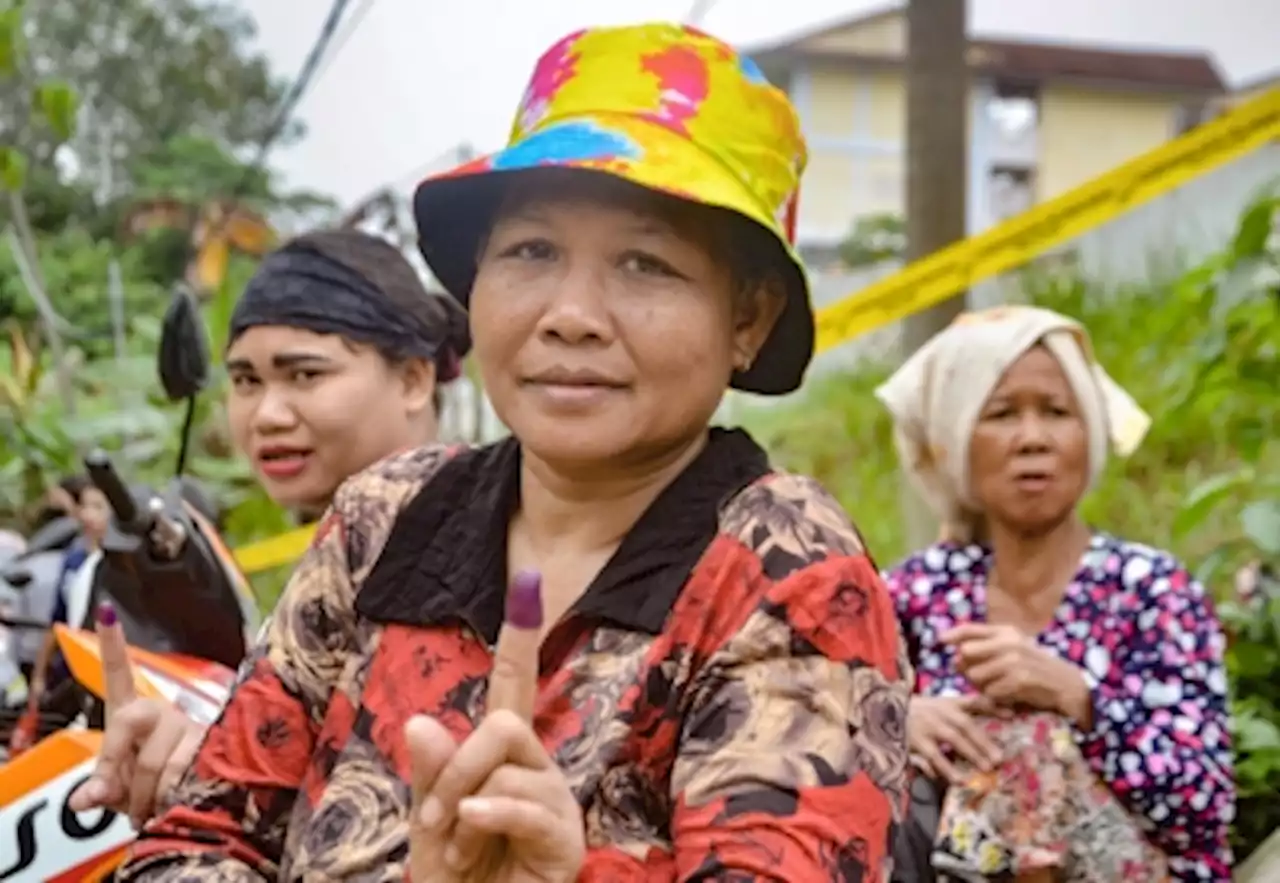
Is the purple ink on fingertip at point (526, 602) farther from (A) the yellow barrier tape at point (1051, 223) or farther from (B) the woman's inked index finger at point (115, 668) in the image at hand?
(A) the yellow barrier tape at point (1051, 223)

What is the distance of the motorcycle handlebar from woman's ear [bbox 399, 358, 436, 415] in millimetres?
543

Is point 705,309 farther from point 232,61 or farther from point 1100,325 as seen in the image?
point 232,61

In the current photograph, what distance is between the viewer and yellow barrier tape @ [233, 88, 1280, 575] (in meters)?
4.47

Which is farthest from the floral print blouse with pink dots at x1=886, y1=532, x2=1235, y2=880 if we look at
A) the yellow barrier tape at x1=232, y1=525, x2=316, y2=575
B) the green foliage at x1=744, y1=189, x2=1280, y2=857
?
the yellow barrier tape at x1=232, y1=525, x2=316, y2=575

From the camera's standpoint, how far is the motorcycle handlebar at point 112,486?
6.84ft

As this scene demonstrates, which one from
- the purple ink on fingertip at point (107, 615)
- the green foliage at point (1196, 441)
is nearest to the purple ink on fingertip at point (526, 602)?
the purple ink on fingertip at point (107, 615)

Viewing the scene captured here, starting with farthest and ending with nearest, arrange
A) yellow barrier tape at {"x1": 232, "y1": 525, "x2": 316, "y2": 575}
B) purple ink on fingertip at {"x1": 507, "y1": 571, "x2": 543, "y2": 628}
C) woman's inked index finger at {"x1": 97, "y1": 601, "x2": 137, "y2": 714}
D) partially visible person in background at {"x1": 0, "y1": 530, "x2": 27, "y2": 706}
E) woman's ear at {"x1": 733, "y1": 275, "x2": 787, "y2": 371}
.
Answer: yellow barrier tape at {"x1": 232, "y1": 525, "x2": 316, "y2": 575}, partially visible person in background at {"x1": 0, "y1": 530, "x2": 27, "y2": 706}, woman's inked index finger at {"x1": 97, "y1": 601, "x2": 137, "y2": 714}, woman's ear at {"x1": 733, "y1": 275, "x2": 787, "y2": 371}, purple ink on fingertip at {"x1": 507, "y1": 571, "x2": 543, "y2": 628}

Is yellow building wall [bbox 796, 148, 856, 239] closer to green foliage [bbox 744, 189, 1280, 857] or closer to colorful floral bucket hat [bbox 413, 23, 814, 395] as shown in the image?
green foliage [bbox 744, 189, 1280, 857]

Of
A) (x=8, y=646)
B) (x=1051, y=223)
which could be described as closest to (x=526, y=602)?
(x=8, y=646)

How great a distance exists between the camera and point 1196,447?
18.8 ft

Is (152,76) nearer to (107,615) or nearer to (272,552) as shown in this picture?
(272,552)

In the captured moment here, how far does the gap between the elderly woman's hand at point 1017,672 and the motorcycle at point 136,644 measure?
115 centimetres

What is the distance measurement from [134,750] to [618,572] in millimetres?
777

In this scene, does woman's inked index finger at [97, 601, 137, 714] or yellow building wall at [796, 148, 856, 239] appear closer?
woman's inked index finger at [97, 601, 137, 714]
